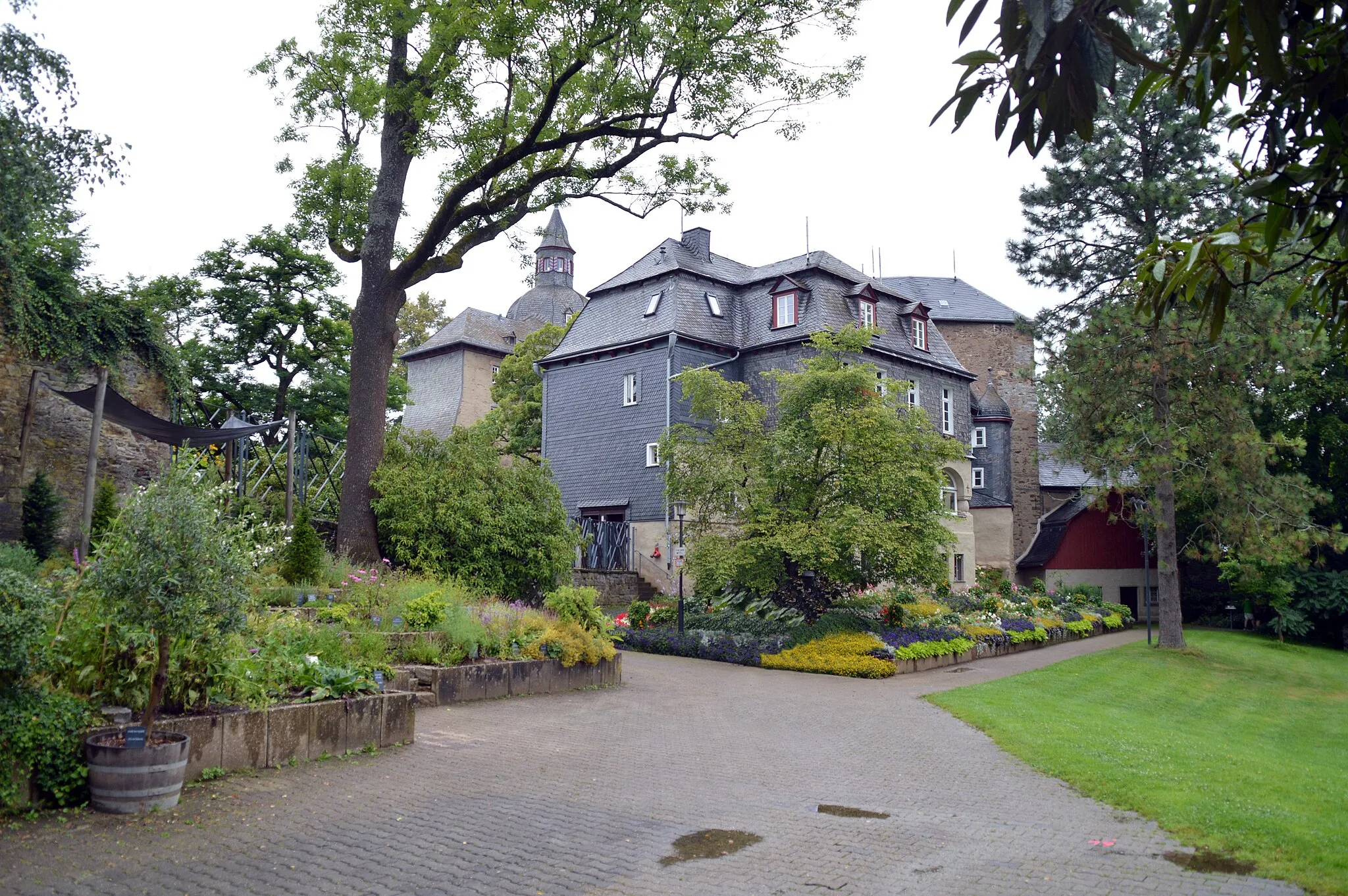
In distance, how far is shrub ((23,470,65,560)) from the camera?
15.2 m

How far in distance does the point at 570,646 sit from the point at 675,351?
18544mm

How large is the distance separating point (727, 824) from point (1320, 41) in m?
5.46

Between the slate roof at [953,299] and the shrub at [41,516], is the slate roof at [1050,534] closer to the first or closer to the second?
the slate roof at [953,299]

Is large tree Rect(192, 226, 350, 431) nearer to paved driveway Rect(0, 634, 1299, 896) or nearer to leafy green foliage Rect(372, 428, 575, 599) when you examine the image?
leafy green foliage Rect(372, 428, 575, 599)

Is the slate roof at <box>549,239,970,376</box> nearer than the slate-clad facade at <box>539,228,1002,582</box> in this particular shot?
No

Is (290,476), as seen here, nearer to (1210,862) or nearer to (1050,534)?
(1210,862)

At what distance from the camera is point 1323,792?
8.66 m

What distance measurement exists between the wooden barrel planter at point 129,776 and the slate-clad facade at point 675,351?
76.7 ft

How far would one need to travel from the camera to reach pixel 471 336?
2015 inches

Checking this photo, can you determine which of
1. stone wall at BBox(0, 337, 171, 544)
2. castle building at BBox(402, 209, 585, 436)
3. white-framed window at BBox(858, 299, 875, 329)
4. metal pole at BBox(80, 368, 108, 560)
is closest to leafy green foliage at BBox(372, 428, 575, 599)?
metal pole at BBox(80, 368, 108, 560)

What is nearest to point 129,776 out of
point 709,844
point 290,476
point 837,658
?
point 709,844

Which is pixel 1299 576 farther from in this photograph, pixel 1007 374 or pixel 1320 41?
pixel 1320 41

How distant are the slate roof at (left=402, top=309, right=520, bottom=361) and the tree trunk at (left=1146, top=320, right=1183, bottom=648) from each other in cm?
3388

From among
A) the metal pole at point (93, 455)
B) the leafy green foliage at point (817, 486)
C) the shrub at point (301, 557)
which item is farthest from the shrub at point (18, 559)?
the leafy green foliage at point (817, 486)
